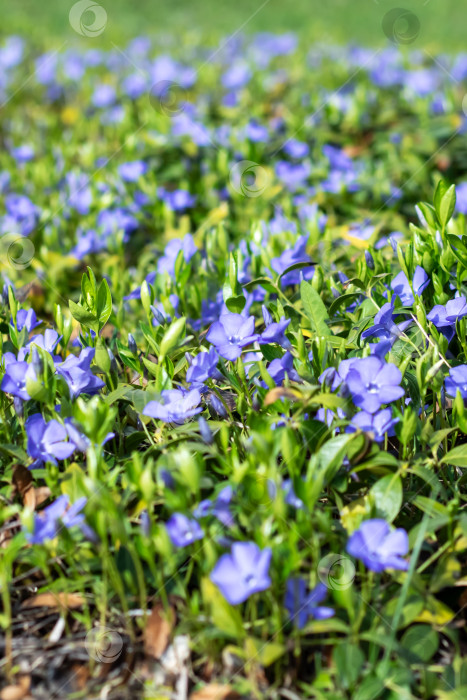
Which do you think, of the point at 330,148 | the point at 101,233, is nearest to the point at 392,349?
the point at 101,233

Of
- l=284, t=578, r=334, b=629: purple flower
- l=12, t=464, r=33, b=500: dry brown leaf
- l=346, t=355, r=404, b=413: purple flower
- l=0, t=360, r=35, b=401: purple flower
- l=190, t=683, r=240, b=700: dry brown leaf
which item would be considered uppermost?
l=0, t=360, r=35, b=401: purple flower

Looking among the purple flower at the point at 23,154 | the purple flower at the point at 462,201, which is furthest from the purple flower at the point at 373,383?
the purple flower at the point at 23,154

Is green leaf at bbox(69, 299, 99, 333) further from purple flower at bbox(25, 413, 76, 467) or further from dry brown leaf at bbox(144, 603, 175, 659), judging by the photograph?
dry brown leaf at bbox(144, 603, 175, 659)

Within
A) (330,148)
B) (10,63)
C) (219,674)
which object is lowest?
(219,674)

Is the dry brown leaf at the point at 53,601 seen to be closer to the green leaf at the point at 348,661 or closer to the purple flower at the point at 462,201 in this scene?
the green leaf at the point at 348,661

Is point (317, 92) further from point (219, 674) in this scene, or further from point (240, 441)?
point (219, 674)

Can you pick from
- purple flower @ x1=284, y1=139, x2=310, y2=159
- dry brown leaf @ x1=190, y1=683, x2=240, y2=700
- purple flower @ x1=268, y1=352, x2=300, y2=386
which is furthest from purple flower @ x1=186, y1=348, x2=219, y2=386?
purple flower @ x1=284, y1=139, x2=310, y2=159
